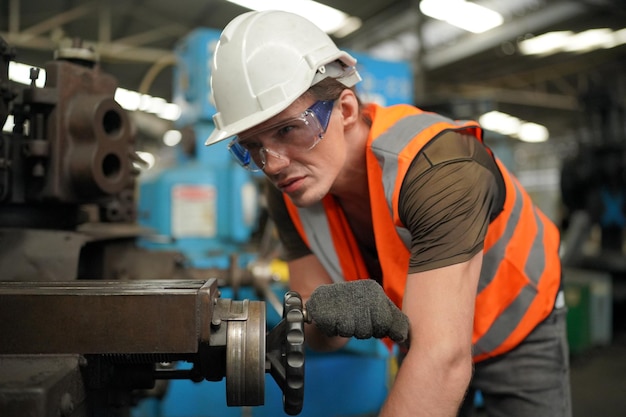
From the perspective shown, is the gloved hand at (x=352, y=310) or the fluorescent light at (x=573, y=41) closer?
the gloved hand at (x=352, y=310)

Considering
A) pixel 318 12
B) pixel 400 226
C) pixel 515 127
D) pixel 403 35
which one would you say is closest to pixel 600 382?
pixel 400 226

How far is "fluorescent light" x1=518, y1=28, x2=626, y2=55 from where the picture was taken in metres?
5.61

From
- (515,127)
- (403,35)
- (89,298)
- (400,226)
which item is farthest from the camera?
(515,127)

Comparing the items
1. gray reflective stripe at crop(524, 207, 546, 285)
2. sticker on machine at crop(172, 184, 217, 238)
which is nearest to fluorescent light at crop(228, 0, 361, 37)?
sticker on machine at crop(172, 184, 217, 238)

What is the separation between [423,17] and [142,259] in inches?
197

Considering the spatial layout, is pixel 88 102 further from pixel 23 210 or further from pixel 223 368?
pixel 223 368

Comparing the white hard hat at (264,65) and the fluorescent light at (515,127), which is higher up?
the fluorescent light at (515,127)

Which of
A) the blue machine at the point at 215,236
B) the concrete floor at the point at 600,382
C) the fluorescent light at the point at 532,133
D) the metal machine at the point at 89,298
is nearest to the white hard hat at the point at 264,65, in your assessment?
the metal machine at the point at 89,298

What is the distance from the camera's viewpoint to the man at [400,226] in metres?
0.79

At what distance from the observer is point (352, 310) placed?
0.69m

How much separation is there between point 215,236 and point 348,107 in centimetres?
133

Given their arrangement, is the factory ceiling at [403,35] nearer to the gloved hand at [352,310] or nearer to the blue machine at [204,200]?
the blue machine at [204,200]

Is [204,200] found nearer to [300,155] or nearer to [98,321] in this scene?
[300,155]

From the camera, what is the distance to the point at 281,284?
1.90 metres
